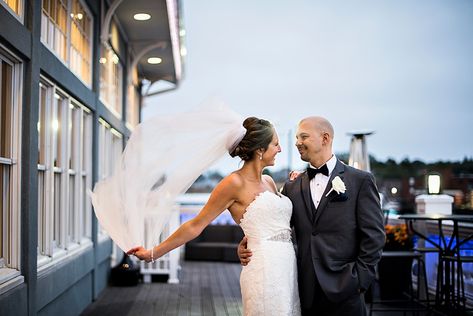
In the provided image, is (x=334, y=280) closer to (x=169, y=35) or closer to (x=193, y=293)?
(x=193, y=293)

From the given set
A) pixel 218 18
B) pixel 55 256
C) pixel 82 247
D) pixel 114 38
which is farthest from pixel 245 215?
pixel 218 18

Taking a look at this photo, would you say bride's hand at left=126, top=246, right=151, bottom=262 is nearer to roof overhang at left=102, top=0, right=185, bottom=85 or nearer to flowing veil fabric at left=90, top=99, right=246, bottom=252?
flowing veil fabric at left=90, top=99, right=246, bottom=252

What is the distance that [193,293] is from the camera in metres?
7.80

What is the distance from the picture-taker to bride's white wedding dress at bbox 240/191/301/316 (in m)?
3.23

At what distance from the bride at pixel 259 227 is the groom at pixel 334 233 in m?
0.08

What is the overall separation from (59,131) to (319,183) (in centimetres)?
320

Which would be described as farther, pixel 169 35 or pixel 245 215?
pixel 169 35

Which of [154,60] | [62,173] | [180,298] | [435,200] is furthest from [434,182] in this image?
[154,60]

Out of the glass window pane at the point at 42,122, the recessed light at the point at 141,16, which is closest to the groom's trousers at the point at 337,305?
the glass window pane at the point at 42,122

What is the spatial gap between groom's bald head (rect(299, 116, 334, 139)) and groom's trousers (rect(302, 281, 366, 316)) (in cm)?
78

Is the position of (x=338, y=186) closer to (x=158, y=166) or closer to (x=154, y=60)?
(x=158, y=166)

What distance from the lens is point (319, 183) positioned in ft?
10.9

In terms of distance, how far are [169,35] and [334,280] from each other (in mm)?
6862

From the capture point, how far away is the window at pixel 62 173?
16.8ft
